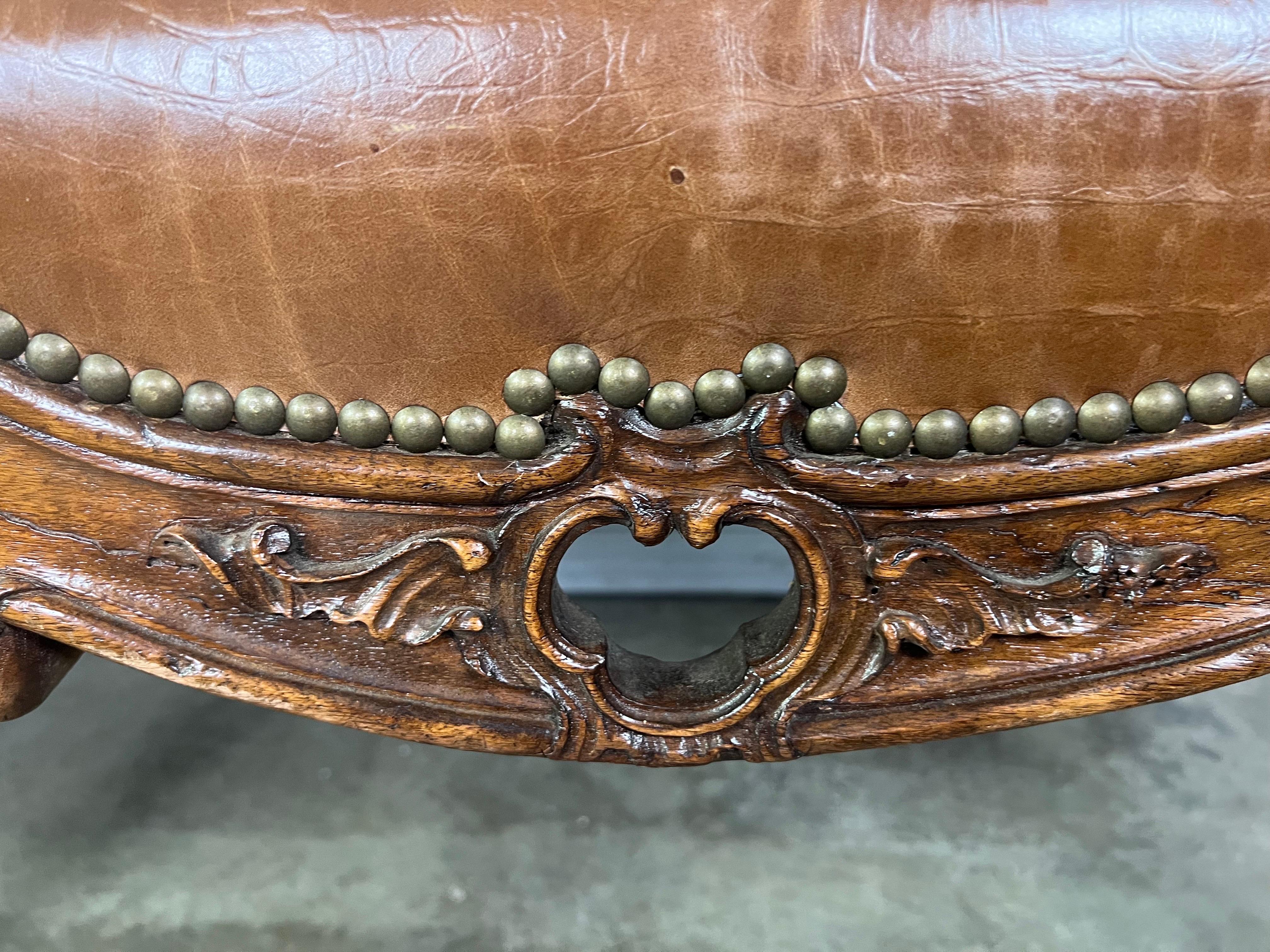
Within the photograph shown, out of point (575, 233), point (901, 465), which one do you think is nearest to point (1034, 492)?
point (901, 465)

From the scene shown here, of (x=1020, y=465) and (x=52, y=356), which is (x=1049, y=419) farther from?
(x=52, y=356)

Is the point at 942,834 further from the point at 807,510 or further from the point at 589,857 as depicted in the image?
the point at 807,510

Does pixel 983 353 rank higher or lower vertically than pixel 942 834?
higher

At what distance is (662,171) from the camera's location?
1.15ft

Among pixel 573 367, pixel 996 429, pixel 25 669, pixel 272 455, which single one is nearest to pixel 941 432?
pixel 996 429

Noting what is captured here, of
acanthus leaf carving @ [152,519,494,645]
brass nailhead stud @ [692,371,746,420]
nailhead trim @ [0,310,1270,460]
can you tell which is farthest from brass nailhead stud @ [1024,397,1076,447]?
acanthus leaf carving @ [152,519,494,645]

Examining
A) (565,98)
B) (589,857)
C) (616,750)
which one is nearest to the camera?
(565,98)

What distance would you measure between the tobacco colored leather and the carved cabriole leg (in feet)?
0.53

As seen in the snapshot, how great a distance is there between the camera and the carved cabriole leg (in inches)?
17.5

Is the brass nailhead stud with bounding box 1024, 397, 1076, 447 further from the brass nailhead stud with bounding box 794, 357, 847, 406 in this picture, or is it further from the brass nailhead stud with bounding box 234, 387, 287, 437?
the brass nailhead stud with bounding box 234, 387, 287, 437

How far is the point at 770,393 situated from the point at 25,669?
13.0 inches

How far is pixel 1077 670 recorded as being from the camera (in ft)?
1.40

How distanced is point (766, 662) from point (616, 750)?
0.07m

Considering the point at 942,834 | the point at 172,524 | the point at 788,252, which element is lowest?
the point at 942,834
